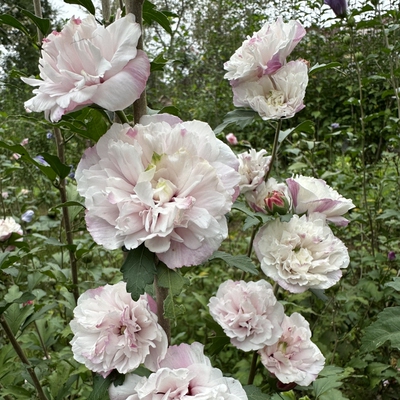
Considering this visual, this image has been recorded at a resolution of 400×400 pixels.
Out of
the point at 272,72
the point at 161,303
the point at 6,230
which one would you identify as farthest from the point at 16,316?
the point at 272,72

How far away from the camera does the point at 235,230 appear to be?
3354 millimetres

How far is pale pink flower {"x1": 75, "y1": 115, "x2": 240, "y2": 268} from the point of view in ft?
1.80

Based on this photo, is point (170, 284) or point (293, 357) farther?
point (293, 357)

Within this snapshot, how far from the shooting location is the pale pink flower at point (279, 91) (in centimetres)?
85

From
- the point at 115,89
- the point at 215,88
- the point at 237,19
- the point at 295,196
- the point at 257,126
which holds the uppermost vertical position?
the point at 115,89

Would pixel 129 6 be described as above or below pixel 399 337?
above

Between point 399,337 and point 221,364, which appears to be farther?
point 221,364

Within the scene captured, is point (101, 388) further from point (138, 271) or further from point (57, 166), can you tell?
point (57, 166)

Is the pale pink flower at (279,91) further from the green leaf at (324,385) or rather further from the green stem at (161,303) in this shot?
the green leaf at (324,385)

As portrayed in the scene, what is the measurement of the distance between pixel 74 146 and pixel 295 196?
3499 mm

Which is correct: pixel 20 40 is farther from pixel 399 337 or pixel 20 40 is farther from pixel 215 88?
pixel 399 337

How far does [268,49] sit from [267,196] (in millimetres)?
311

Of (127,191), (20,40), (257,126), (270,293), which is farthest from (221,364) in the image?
(20,40)

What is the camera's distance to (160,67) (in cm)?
72
